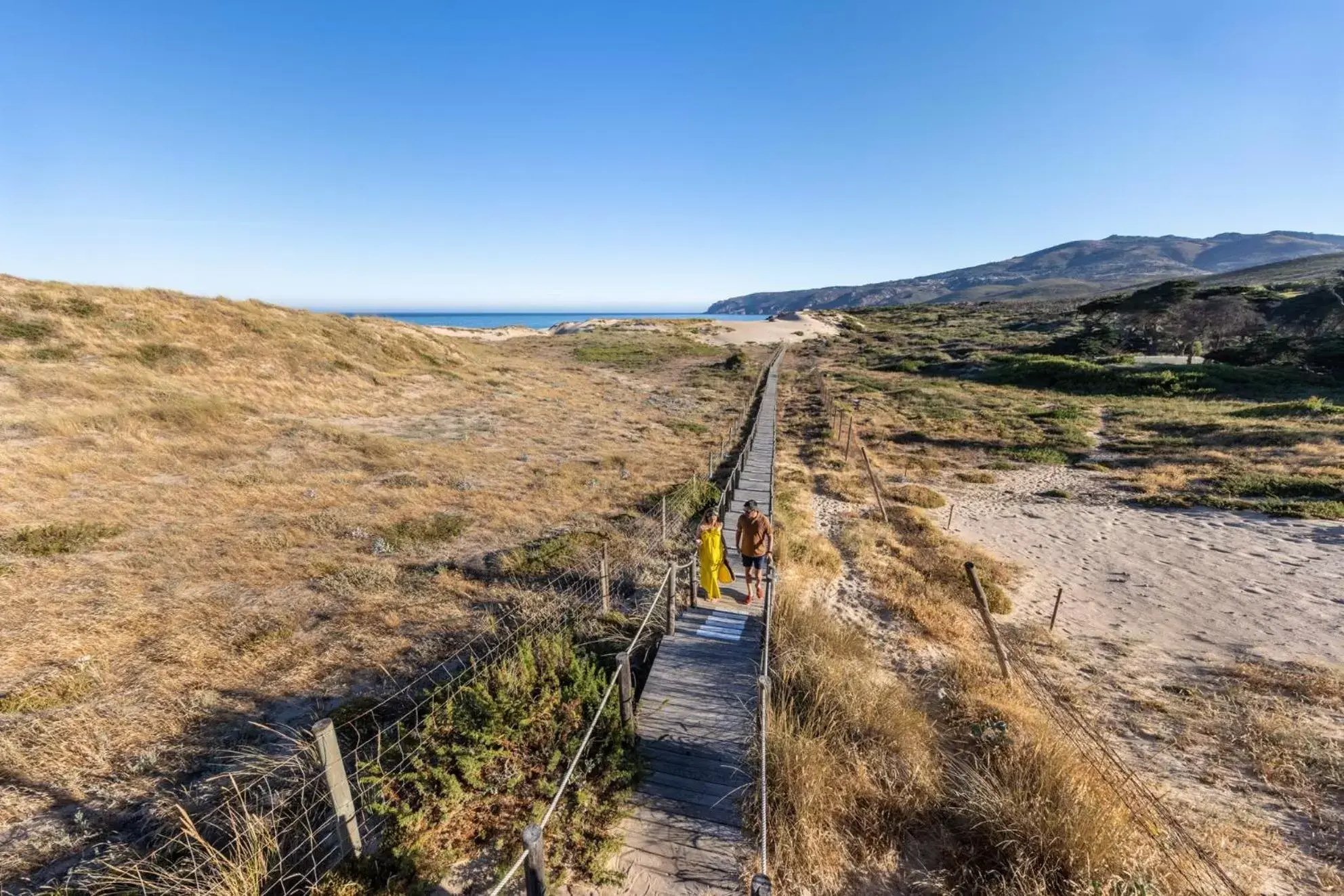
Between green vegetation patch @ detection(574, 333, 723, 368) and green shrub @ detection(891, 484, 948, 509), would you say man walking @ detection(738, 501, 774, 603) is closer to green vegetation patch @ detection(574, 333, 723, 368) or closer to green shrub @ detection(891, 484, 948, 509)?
green shrub @ detection(891, 484, 948, 509)

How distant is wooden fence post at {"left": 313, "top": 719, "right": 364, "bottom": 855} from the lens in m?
3.92

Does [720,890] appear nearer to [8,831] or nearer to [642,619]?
[642,619]

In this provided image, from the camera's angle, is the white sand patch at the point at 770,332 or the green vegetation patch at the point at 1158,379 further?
the white sand patch at the point at 770,332

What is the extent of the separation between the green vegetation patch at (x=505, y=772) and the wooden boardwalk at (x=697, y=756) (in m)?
0.33

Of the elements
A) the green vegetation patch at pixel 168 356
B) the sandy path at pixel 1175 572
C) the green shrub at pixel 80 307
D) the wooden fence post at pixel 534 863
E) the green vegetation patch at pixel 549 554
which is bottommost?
the sandy path at pixel 1175 572

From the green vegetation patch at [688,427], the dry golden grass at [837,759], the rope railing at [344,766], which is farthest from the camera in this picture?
the green vegetation patch at [688,427]

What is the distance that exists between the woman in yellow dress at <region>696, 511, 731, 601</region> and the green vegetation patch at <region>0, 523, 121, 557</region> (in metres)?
11.6

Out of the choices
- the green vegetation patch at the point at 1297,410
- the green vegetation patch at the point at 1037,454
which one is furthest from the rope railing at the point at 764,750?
the green vegetation patch at the point at 1297,410

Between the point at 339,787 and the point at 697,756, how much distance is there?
11.0 feet

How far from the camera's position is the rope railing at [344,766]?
4109mm

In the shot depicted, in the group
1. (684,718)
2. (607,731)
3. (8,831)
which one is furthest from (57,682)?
(684,718)

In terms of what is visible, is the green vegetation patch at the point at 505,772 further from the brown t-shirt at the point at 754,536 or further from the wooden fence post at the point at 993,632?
the wooden fence post at the point at 993,632

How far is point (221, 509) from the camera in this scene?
1223 cm

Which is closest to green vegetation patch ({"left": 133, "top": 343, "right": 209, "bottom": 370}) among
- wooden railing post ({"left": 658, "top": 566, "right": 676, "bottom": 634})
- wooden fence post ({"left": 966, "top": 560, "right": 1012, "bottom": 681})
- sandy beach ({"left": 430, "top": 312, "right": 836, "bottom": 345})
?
wooden railing post ({"left": 658, "top": 566, "right": 676, "bottom": 634})
